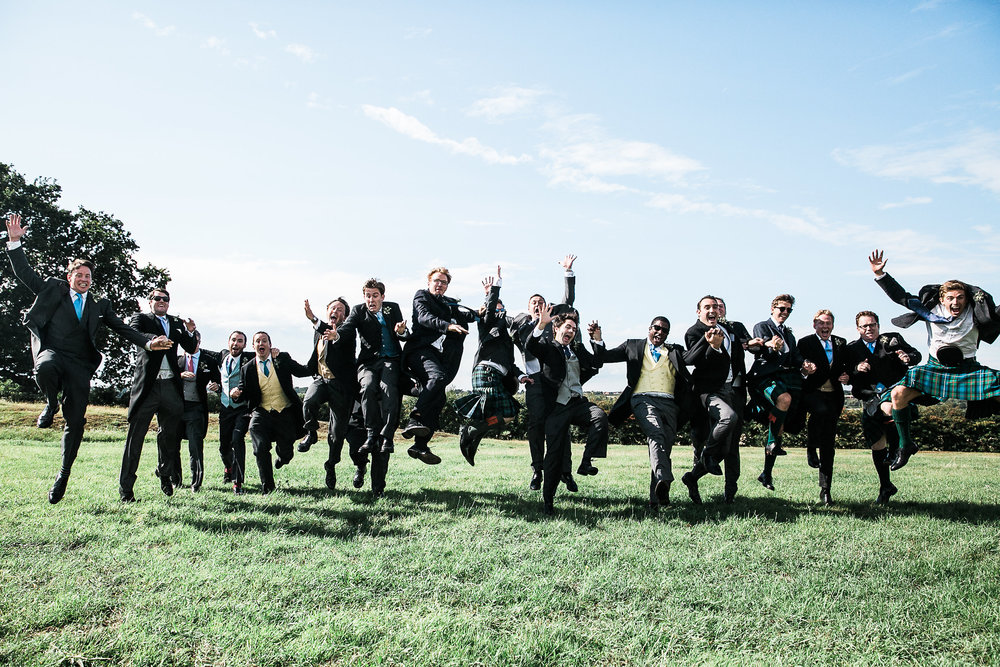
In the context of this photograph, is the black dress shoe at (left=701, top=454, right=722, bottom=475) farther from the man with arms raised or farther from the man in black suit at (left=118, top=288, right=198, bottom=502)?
the man in black suit at (left=118, top=288, right=198, bottom=502)

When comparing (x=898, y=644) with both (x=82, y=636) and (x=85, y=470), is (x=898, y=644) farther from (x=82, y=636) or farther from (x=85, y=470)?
(x=85, y=470)

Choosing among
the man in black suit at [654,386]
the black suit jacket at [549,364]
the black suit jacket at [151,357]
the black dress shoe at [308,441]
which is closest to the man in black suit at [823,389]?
the man in black suit at [654,386]

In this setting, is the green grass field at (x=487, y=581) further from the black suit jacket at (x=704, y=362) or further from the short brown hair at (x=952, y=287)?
the short brown hair at (x=952, y=287)

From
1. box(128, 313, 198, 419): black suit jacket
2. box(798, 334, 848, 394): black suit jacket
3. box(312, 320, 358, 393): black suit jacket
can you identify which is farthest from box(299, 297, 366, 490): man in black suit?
box(798, 334, 848, 394): black suit jacket

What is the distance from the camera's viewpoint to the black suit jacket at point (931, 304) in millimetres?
7324

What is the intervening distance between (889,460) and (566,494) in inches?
164

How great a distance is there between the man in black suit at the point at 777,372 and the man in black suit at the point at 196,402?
782 centimetres

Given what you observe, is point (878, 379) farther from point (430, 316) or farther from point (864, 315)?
point (430, 316)

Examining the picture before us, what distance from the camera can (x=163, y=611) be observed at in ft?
14.5

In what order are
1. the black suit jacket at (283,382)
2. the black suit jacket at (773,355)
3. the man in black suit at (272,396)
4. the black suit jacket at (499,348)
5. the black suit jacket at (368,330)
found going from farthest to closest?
the black suit jacket at (283,382) → the man in black suit at (272,396) → the black suit jacket at (499,348) → the black suit jacket at (368,330) → the black suit jacket at (773,355)

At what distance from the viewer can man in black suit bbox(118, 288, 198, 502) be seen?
8172mm

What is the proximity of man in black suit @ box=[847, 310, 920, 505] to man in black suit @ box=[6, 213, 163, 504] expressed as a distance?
866 centimetres

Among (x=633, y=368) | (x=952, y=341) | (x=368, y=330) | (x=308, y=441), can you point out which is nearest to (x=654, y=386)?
(x=633, y=368)

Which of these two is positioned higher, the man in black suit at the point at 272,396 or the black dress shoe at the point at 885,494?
the man in black suit at the point at 272,396
